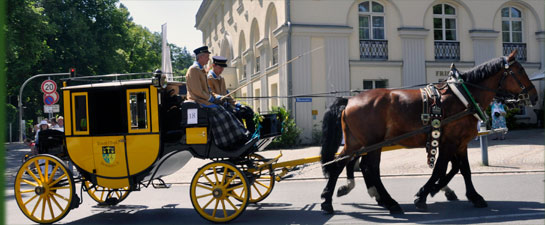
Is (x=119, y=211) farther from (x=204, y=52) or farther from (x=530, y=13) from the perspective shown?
(x=530, y=13)

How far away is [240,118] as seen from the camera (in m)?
6.61

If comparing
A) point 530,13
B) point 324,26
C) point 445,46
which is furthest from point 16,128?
point 530,13

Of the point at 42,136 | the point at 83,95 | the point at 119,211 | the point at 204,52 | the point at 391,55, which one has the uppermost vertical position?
the point at 391,55

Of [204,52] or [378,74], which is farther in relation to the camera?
[378,74]

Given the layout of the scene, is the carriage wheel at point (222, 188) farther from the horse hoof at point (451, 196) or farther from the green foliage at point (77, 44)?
the green foliage at point (77, 44)

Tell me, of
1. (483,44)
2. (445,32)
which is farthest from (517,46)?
(445,32)

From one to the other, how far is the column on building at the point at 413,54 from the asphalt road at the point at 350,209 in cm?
1135

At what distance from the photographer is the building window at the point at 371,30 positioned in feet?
65.0

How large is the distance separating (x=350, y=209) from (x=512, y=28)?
727 inches

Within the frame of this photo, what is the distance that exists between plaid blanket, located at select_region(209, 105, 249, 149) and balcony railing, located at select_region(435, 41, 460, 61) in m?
16.5

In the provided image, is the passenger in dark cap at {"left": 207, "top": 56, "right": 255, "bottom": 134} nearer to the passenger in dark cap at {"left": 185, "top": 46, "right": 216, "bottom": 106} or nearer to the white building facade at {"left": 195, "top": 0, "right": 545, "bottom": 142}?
the passenger in dark cap at {"left": 185, "top": 46, "right": 216, "bottom": 106}

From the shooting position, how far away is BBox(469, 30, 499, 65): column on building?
20.5m

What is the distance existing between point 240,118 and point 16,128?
1814 inches

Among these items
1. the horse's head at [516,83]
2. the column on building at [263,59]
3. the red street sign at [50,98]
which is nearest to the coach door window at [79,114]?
the horse's head at [516,83]
